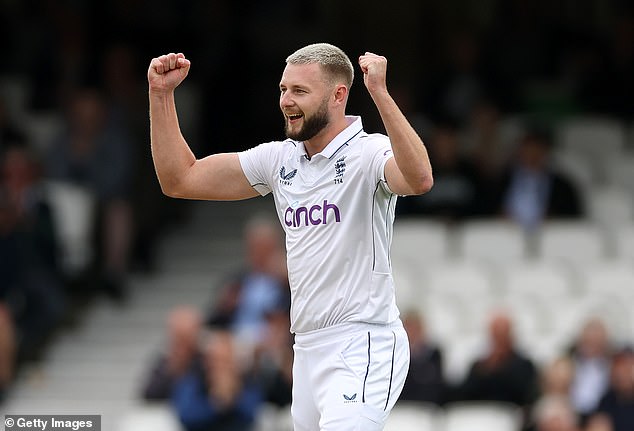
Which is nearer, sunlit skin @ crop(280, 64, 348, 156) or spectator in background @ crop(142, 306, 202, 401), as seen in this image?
sunlit skin @ crop(280, 64, 348, 156)

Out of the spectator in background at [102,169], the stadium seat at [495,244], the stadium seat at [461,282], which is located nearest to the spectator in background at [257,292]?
the stadium seat at [461,282]

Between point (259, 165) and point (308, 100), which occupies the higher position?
point (308, 100)

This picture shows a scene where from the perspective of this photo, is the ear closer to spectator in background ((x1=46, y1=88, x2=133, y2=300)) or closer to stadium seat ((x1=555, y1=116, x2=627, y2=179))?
spectator in background ((x1=46, y1=88, x2=133, y2=300))

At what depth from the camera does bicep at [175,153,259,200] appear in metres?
6.60

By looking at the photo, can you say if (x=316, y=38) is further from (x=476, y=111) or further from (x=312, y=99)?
(x=312, y=99)

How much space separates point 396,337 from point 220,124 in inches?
432

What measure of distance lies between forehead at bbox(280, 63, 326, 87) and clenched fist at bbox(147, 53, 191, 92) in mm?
486

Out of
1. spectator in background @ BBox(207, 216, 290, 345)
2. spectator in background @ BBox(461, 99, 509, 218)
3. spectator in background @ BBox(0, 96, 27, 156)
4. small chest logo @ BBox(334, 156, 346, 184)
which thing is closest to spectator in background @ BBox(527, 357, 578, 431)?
spectator in background @ BBox(207, 216, 290, 345)

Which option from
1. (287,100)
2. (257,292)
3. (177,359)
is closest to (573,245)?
(257,292)

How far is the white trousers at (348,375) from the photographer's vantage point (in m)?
6.16

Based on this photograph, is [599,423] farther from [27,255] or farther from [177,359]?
[27,255]

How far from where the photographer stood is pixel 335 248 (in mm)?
6258

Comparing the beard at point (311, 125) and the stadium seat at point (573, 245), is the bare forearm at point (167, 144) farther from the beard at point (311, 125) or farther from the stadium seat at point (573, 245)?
the stadium seat at point (573, 245)

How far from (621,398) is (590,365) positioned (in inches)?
22.3
